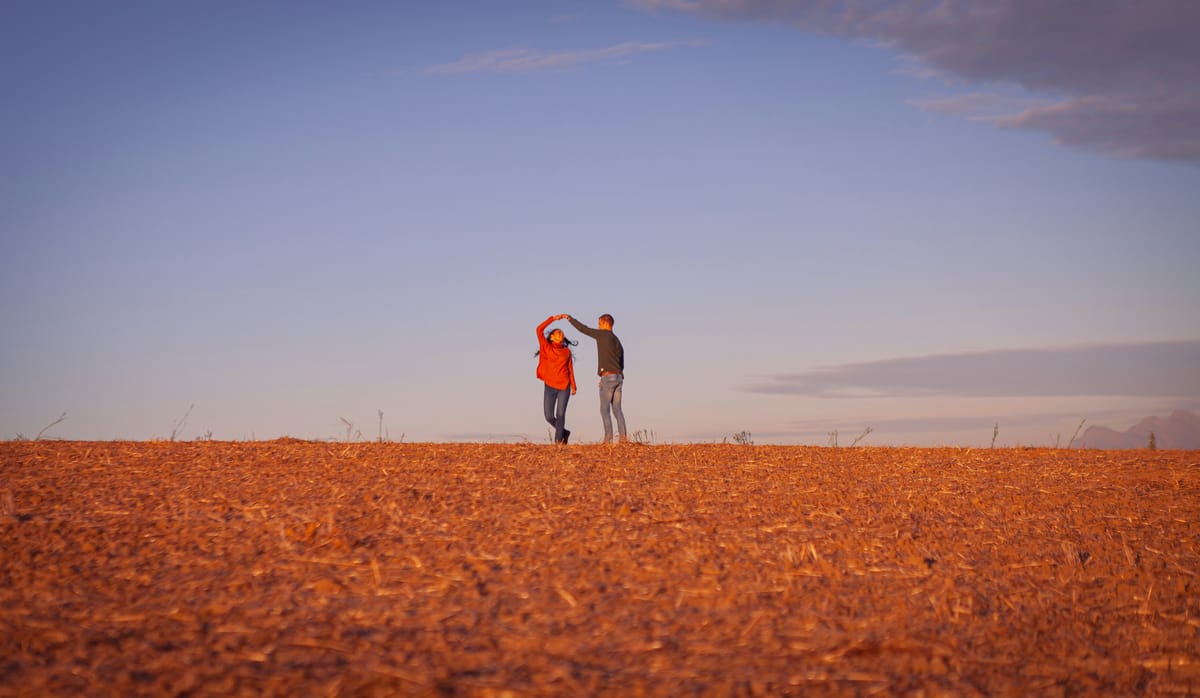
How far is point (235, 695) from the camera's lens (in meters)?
5.07

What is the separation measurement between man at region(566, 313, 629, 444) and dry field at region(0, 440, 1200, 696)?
4271mm

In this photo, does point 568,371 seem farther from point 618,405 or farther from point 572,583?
point 572,583

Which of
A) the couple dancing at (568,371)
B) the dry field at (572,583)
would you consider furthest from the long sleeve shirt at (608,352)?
the dry field at (572,583)

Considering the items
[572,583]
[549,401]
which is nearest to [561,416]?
[549,401]

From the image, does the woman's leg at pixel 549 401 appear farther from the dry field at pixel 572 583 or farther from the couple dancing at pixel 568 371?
the dry field at pixel 572 583

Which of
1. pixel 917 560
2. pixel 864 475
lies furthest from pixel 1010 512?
pixel 917 560

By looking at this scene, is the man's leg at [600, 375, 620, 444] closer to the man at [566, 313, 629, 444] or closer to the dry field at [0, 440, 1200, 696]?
the man at [566, 313, 629, 444]

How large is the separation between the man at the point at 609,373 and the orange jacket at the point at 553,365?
508mm

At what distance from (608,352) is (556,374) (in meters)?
0.90

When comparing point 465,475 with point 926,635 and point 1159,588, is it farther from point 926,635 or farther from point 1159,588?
point 1159,588

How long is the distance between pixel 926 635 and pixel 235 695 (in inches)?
163

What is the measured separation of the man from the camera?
15.9 meters

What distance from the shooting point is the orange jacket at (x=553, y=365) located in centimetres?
1603

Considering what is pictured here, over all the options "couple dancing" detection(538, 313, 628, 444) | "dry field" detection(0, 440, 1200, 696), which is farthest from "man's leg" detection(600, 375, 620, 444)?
"dry field" detection(0, 440, 1200, 696)
